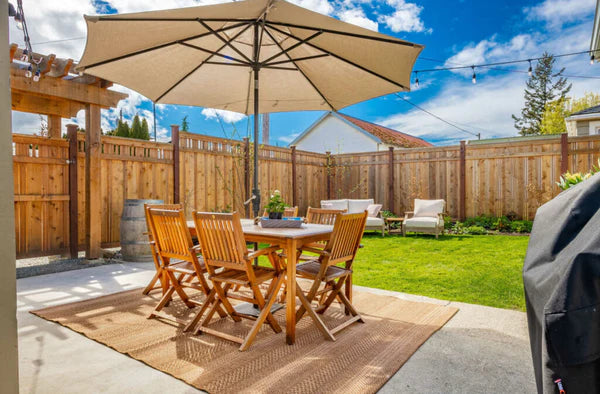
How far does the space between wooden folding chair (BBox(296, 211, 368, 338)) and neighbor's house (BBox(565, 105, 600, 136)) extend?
14.1m

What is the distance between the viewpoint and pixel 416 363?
220cm

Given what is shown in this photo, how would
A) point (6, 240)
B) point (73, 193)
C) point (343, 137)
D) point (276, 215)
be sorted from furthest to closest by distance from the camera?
point (343, 137) < point (73, 193) < point (276, 215) < point (6, 240)

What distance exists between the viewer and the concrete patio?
1.92 meters

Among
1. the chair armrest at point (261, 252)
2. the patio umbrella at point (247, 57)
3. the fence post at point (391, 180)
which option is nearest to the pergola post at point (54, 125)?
the patio umbrella at point (247, 57)

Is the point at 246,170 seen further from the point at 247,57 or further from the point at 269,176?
the point at 247,57

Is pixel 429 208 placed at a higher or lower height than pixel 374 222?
higher

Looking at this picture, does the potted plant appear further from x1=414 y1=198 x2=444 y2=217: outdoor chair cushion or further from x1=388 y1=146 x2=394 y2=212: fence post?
x1=388 y1=146 x2=394 y2=212: fence post

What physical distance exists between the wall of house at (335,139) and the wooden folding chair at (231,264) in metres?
14.2

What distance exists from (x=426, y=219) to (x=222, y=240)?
606 cm

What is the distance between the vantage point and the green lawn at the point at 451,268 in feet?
12.0

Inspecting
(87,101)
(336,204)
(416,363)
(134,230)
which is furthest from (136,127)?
(416,363)

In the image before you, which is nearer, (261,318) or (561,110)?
(261,318)

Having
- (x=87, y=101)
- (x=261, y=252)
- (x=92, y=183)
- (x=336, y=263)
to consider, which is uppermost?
(x=87, y=101)

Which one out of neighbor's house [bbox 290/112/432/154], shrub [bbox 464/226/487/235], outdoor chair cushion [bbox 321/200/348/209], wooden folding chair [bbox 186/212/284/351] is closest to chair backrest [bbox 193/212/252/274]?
wooden folding chair [bbox 186/212/284/351]
